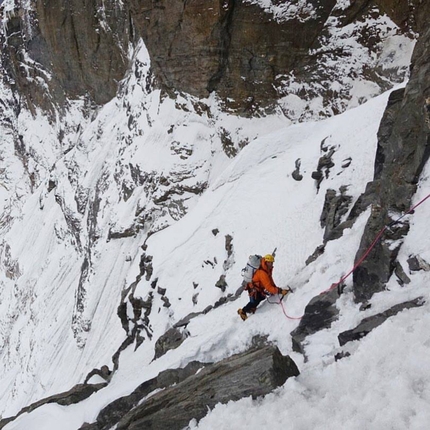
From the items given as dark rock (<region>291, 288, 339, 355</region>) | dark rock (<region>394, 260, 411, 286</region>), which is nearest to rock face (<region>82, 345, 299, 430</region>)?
dark rock (<region>291, 288, 339, 355</region>)

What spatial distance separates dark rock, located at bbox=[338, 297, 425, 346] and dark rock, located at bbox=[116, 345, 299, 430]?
73cm

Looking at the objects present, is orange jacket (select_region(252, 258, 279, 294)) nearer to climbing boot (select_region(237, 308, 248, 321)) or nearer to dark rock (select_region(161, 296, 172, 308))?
climbing boot (select_region(237, 308, 248, 321))

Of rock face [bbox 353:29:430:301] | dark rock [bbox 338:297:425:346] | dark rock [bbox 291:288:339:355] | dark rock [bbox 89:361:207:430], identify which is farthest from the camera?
dark rock [bbox 89:361:207:430]

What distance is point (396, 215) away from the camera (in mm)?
5258

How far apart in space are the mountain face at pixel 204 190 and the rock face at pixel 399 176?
0.03m

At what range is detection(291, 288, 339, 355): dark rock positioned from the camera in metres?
5.45

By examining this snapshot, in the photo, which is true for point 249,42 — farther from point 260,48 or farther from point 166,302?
point 166,302

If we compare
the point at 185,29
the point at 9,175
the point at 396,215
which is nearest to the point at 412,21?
the point at 185,29

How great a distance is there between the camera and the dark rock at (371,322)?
4.32 m

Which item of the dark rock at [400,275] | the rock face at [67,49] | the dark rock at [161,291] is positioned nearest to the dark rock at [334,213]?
the dark rock at [400,275]

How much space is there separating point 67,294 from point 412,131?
2348 centimetres

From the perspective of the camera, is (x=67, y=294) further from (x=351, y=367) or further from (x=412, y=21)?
(x=351, y=367)

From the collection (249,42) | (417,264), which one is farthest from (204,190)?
(417,264)

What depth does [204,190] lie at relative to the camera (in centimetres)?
1694
